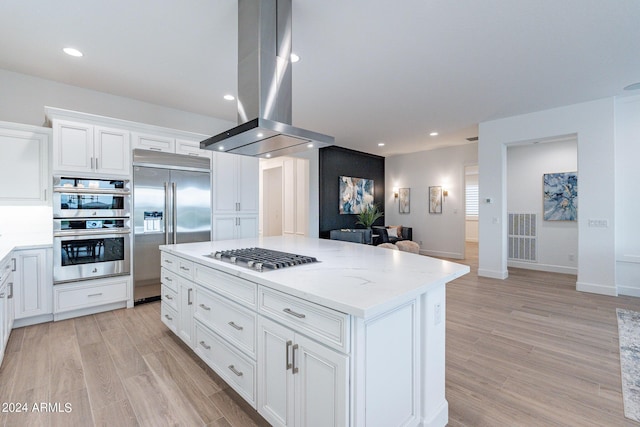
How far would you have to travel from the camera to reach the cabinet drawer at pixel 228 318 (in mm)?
1674

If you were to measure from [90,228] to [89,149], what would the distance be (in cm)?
92

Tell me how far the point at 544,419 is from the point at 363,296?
5.11 feet

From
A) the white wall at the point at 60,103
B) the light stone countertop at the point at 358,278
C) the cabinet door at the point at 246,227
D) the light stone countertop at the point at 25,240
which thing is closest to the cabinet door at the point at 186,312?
the light stone countertop at the point at 358,278

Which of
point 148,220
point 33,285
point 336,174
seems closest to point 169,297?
point 148,220

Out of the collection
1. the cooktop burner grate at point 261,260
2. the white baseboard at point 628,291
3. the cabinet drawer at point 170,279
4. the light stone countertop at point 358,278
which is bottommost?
the white baseboard at point 628,291

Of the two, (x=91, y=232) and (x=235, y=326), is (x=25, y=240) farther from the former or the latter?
(x=235, y=326)

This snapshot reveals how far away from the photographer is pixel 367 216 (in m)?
7.81

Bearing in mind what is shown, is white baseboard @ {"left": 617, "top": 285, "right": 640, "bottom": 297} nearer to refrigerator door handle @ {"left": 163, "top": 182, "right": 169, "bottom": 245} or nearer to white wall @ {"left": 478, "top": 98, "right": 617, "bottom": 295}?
white wall @ {"left": 478, "top": 98, "right": 617, "bottom": 295}

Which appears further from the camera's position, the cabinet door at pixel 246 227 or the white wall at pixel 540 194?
the white wall at pixel 540 194

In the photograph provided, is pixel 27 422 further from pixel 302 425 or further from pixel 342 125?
pixel 342 125

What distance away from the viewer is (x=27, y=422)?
1.68 metres

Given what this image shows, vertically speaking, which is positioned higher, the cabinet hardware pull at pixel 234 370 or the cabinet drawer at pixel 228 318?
the cabinet drawer at pixel 228 318

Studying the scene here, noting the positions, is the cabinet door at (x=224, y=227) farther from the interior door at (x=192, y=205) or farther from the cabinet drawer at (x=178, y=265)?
the cabinet drawer at (x=178, y=265)

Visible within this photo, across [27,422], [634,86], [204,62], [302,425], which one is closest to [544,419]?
[302,425]
